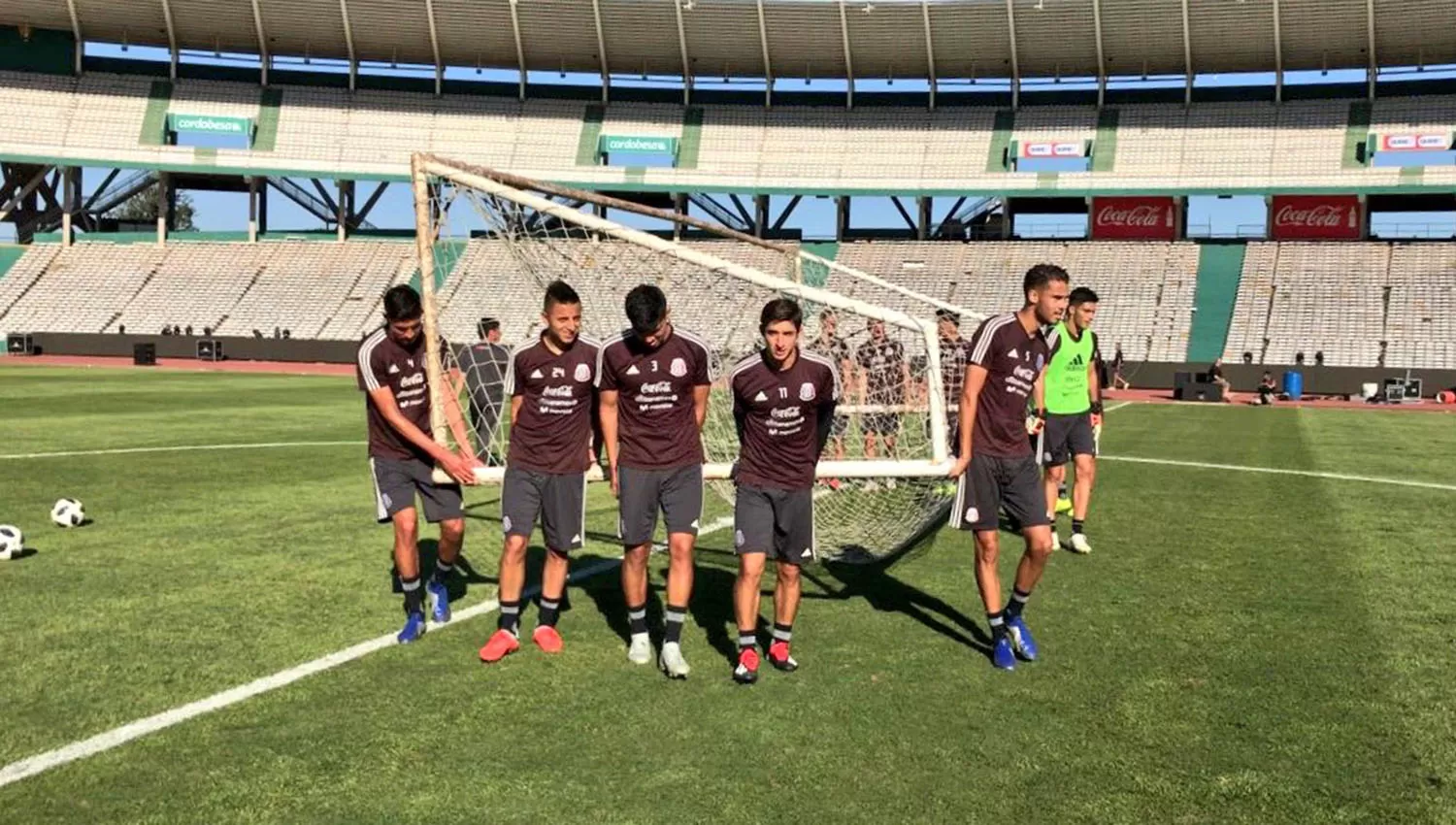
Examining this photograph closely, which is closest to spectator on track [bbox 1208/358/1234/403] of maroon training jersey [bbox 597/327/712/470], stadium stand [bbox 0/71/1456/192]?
stadium stand [bbox 0/71/1456/192]

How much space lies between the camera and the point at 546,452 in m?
6.00

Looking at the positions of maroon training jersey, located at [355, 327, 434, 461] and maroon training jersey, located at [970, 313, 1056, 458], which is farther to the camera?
maroon training jersey, located at [355, 327, 434, 461]

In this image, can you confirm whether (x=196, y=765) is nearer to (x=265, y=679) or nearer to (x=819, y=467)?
(x=265, y=679)

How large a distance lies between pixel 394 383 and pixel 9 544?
153 inches

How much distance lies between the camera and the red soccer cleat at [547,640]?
601 centimetres

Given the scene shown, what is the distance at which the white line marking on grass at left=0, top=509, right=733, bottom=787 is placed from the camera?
14.1 ft

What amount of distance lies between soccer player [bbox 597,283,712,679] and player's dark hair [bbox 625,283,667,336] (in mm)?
171

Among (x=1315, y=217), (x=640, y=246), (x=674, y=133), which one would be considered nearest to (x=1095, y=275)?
(x=1315, y=217)

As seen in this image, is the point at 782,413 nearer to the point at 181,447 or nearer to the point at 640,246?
the point at 640,246

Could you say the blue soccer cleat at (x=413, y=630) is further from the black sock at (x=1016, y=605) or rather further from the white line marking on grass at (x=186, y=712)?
the black sock at (x=1016, y=605)

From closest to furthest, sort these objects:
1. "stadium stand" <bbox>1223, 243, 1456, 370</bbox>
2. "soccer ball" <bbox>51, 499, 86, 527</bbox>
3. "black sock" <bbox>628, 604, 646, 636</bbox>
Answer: "black sock" <bbox>628, 604, 646, 636</bbox>, "soccer ball" <bbox>51, 499, 86, 527</bbox>, "stadium stand" <bbox>1223, 243, 1456, 370</bbox>

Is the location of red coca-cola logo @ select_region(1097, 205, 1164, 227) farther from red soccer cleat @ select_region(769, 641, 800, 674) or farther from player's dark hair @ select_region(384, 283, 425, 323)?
player's dark hair @ select_region(384, 283, 425, 323)

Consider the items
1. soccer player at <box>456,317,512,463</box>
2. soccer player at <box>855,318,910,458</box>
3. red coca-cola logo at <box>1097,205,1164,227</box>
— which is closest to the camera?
soccer player at <box>855,318,910,458</box>

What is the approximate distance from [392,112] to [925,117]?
2576 cm
